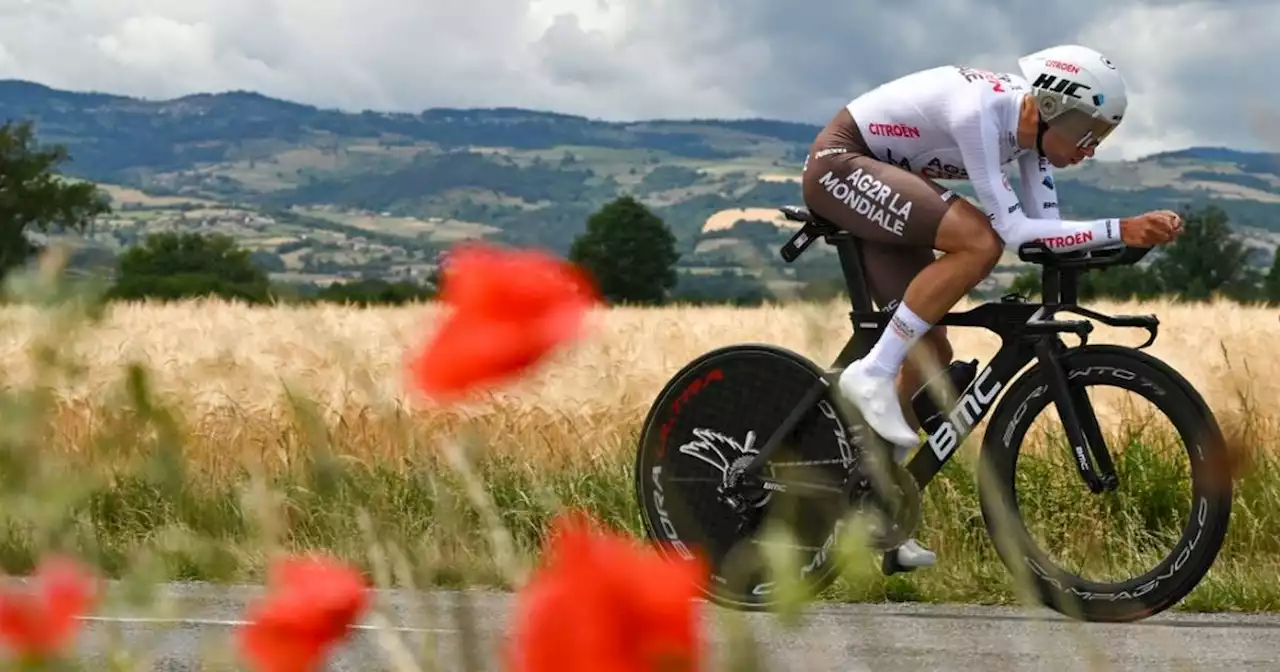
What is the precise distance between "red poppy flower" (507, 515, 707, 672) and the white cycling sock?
460 centimetres

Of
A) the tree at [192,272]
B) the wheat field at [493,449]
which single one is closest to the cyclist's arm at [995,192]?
the wheat field at [493,449]

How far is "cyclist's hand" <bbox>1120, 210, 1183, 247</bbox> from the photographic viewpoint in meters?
4.84

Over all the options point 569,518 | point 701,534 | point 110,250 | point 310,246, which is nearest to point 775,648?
point 701,534

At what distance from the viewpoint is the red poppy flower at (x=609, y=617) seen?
682 mm

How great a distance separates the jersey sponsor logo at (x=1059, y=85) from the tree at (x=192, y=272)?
2.31m

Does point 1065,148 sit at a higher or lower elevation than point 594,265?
higher

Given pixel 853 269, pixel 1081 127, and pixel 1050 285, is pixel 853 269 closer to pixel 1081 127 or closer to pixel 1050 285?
pixel 1050 285

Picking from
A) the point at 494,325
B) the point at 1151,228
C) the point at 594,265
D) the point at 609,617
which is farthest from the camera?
the point at 1151,228

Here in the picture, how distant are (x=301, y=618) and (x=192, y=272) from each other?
2391 millimetres

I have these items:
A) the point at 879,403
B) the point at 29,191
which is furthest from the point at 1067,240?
the point at 29,191

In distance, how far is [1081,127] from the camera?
5047 millimetres

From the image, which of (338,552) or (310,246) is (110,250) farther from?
(338,552)

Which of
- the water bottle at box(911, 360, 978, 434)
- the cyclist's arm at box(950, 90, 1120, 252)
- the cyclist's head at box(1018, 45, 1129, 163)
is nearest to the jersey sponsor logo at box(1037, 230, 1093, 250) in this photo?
the cyclist's arm at box(950, 90, 1120, 252)

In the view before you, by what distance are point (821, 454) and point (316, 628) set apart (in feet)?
15.4
